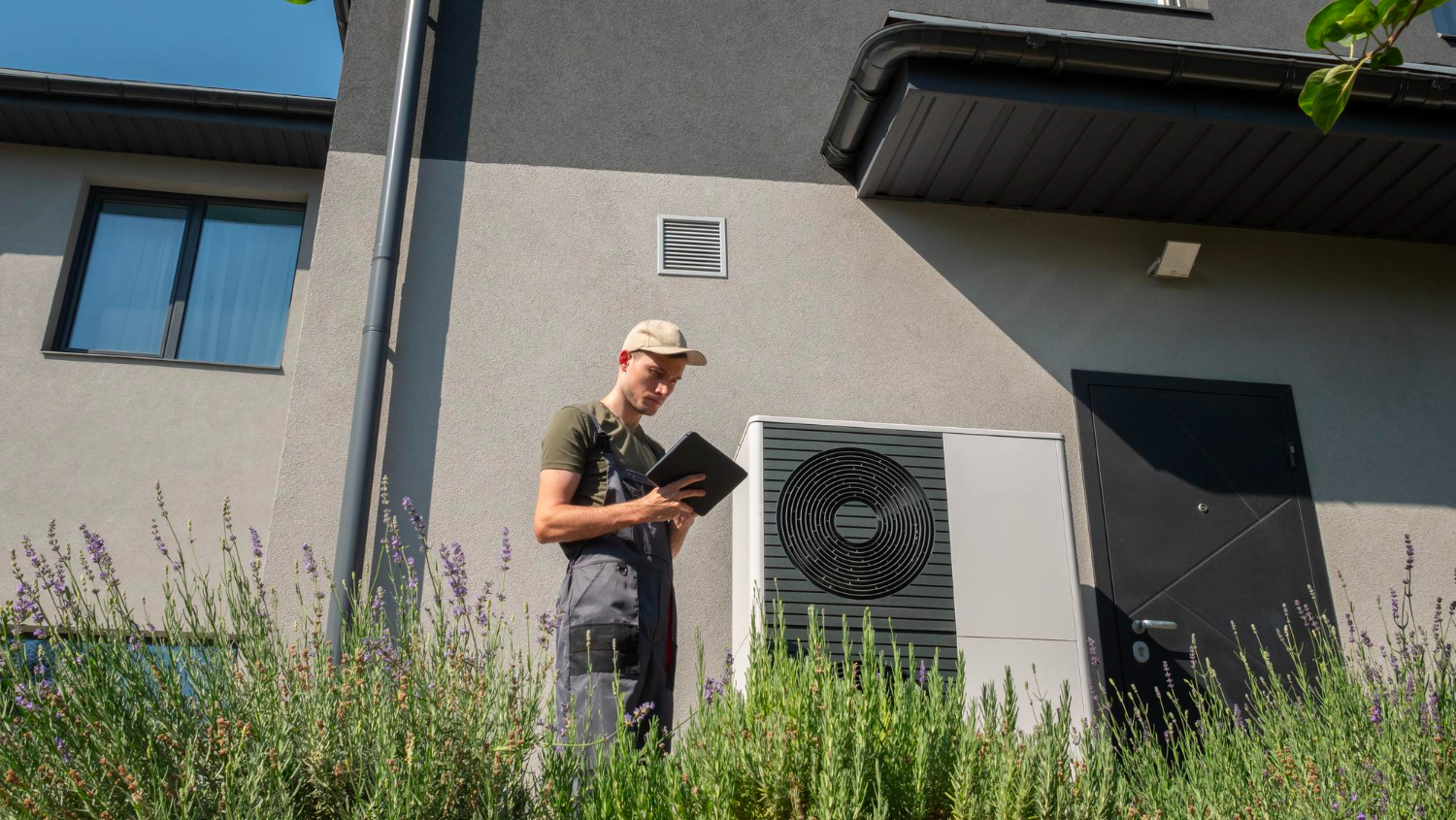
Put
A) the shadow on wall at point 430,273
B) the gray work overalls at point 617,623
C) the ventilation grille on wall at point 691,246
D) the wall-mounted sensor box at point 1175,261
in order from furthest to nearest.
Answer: the wall-mounted sensor box at point 1175,261
the ventilation grille on wall at point 691,246
the shadow on wall at point 430,273
the gray work overalls at point 617,623

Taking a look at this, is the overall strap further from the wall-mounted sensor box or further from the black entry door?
the wall-mounted sensor box

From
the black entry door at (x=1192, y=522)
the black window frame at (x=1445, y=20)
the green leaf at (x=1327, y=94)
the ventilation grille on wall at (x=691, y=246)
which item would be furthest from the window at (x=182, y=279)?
the black window frame at (x=1445, y=20)

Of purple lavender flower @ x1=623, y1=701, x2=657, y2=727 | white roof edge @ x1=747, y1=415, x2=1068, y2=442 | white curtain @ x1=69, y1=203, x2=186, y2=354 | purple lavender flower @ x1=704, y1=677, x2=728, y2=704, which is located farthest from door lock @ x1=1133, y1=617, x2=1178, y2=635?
white curtain @ x1=69, y1=203, x2=186, y2=354

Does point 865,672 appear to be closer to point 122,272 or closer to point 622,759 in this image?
point 622,759

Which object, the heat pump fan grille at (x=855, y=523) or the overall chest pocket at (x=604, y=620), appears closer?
the overall chest pocket at (x=604, y=620)

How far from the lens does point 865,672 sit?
2.46 meters

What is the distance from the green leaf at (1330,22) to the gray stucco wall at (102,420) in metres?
4.78

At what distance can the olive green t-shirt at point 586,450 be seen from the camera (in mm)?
3152

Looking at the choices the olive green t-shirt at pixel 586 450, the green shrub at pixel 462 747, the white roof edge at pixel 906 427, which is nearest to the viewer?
the green shrub at pixel 462 747

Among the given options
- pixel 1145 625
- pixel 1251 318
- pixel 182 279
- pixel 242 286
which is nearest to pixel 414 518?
pixel 1145 625

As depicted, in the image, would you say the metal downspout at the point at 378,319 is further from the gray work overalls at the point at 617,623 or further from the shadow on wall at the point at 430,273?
the gray work overalls at the point at 617,623

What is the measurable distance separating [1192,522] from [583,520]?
3.06 metres

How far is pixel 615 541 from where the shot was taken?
3.10 m

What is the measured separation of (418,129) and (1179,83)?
10.4 ft
